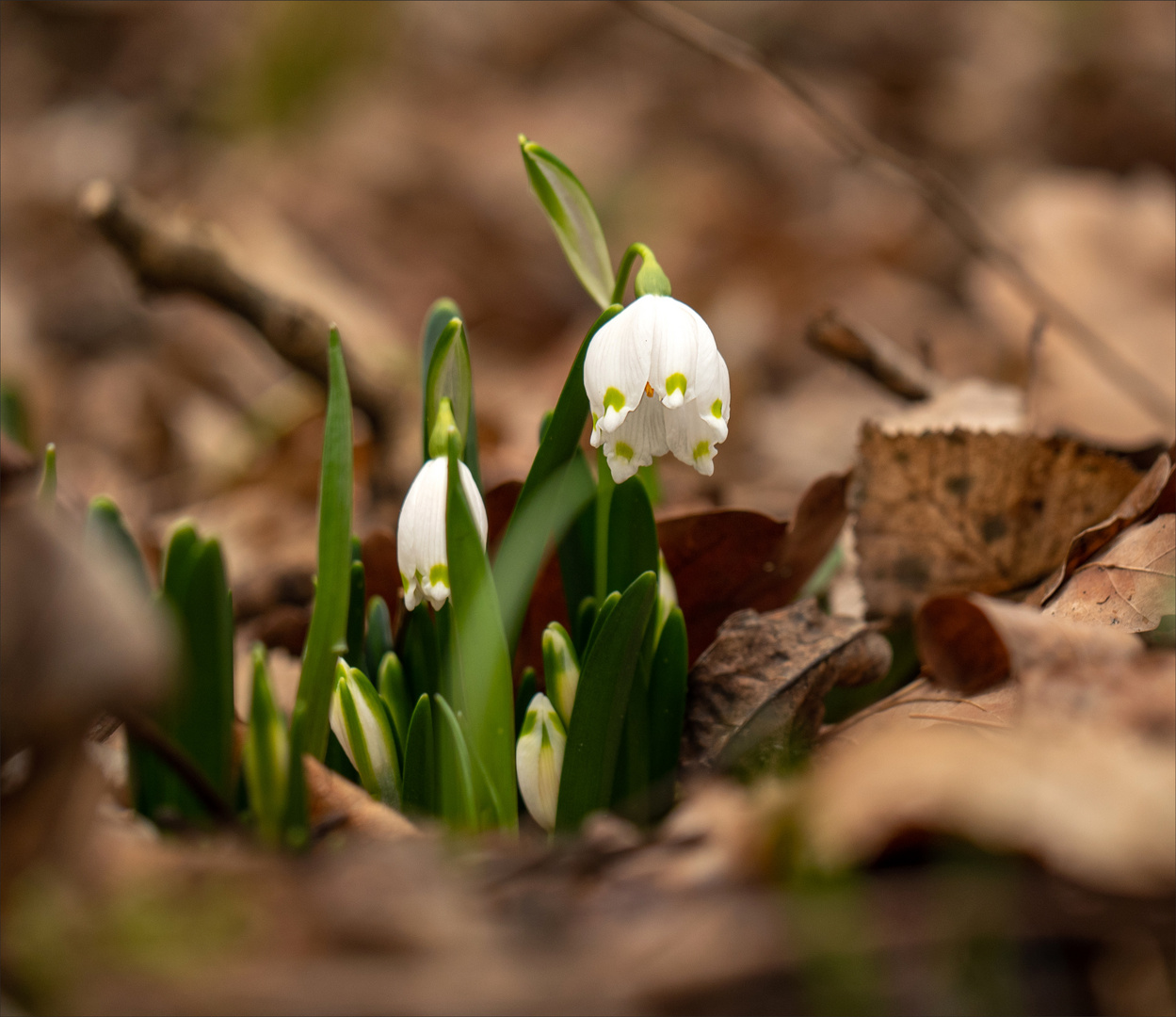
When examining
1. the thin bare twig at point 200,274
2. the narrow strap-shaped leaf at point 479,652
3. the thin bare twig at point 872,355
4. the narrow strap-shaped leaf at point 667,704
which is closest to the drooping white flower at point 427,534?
the narrow strap-shaped leaf at point 479,652

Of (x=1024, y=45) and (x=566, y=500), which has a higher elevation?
(x=1024, y=45)

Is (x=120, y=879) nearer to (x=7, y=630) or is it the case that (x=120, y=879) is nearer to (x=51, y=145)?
(x=7, y=630)

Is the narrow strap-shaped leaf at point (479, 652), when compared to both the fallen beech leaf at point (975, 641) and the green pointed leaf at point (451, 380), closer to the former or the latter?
the green pointed leaf at point (451, 380)

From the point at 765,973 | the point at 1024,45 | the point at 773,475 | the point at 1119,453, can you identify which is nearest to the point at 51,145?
the point at 773,475

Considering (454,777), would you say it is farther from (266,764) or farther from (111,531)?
(111,531)

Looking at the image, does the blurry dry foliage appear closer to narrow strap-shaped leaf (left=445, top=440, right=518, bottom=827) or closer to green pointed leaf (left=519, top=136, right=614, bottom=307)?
narrow strap-shaped leaf (left=445, top=440, right=518, bottom=827)

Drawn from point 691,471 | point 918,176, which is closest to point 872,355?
point 918,176

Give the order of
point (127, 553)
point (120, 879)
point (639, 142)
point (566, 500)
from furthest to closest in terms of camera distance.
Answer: point (639, 142) → point (566, 500) → point (127, 553) → point (120, 879)

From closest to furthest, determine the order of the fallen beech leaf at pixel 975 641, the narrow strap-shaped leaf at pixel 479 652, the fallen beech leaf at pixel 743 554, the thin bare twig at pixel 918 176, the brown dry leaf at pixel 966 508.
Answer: the fallen beech leaf at pixel 975 641, the narrow strap-shaped leaf at pixel 479 652, the fallen beech leaf at pixel 743 554, the brown dry leaf at pixel 966 508, the thin bare twig at pixel 918 176
